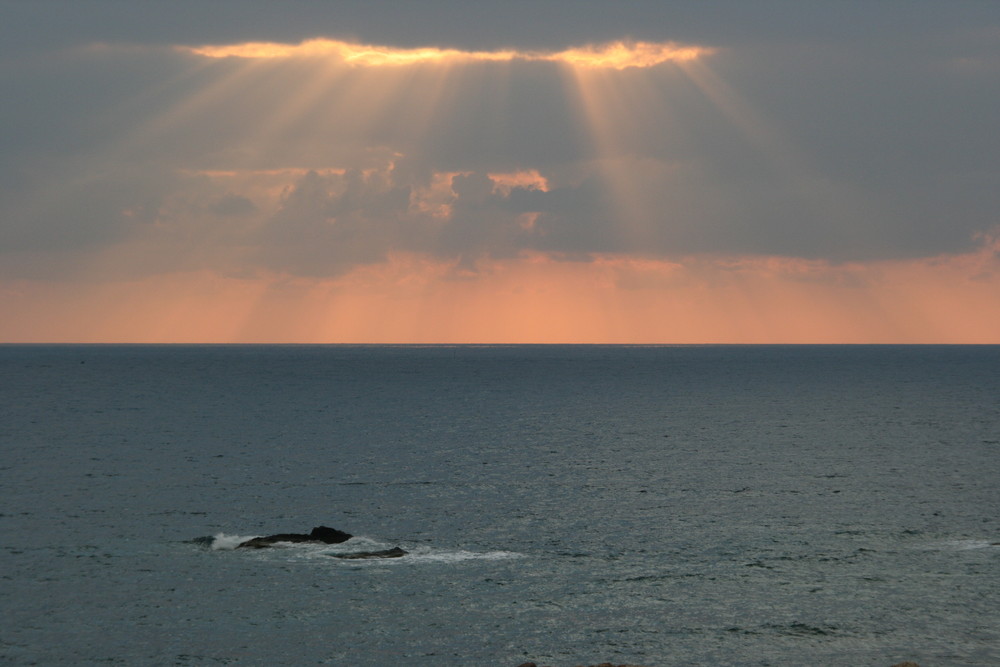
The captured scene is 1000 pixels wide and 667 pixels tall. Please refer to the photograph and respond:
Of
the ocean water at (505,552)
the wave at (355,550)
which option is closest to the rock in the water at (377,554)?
the wave at (355,550)

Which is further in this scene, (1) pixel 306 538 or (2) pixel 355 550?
(1) pixel 306 538

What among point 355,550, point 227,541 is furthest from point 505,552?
point 227,541

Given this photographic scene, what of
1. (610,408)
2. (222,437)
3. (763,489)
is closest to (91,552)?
(763,489)

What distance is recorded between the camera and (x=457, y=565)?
52875 millimetres

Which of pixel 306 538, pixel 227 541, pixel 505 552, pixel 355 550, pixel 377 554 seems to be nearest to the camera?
pixel 377 554

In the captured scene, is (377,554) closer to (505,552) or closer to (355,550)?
(355,550)

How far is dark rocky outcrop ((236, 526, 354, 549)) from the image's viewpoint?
2240 inches

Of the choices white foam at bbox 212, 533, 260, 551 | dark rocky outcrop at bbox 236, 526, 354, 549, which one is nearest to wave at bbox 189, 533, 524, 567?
white foam at bbox 212, 533, 260, 551

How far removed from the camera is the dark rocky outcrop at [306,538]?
56906mm

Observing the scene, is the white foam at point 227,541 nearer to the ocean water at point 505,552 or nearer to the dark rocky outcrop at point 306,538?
the ocean water at point 505,552

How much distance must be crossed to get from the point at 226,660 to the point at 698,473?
59455 mm

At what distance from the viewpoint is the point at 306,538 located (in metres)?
58.0

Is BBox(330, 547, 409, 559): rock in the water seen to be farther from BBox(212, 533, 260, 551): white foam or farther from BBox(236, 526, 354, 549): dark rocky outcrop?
BBox(212, 533, 260, 551): white foam

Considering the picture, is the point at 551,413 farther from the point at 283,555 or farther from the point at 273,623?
the point at 273,623
